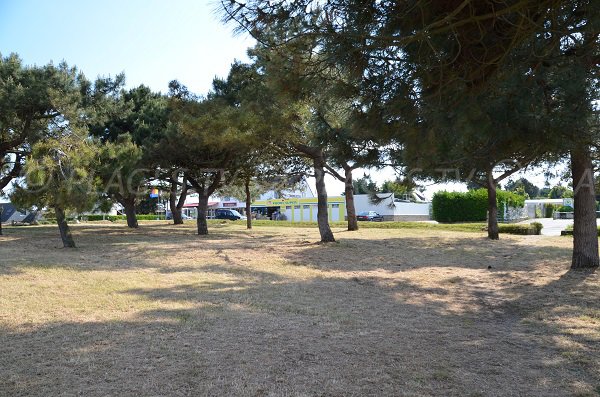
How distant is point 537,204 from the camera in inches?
2034

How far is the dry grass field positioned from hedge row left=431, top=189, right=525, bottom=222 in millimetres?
24560

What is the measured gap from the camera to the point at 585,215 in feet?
28.4

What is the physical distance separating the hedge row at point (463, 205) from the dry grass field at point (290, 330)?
2456 cm

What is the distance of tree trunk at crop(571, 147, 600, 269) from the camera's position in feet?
28.3

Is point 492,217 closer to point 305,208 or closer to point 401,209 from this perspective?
point 401,209

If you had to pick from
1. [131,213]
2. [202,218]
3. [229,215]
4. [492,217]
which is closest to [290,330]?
[492,217]

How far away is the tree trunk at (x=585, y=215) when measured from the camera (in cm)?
863

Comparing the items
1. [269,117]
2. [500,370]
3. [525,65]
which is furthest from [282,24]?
[269,117]

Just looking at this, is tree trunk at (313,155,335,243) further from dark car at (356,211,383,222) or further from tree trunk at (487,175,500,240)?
dark car at (356,211,383,222)

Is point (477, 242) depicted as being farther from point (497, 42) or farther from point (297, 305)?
point (497, 42)

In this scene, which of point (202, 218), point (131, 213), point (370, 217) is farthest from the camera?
point (370, 217)

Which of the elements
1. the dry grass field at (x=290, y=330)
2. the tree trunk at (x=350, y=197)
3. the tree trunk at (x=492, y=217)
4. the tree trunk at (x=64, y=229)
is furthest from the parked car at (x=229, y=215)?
the dry grass field at (x=290, y=330)

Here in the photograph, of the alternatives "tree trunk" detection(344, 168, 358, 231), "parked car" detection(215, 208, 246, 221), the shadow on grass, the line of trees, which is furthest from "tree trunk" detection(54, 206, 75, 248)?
"parked car" detection(215, 208, 246, 221)

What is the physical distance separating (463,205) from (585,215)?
85.1 ft
